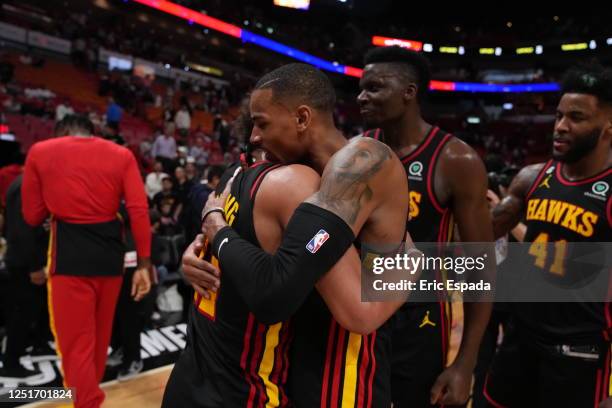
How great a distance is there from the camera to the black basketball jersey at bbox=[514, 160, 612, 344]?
6.75 ft

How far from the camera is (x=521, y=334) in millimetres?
2238

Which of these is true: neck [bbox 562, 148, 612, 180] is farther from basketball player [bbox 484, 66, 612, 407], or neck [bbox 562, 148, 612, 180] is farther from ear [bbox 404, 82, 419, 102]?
ear [bbox 404, 82, 419, 102]

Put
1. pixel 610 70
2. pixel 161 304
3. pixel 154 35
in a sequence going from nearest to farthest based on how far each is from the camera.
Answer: pixel 610 70 < pixel 161 304 < pixel 154 35

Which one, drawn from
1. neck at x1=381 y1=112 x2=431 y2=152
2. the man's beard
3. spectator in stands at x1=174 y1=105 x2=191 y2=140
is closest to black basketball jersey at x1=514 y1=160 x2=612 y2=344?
the man's beard

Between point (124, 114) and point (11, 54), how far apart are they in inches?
126

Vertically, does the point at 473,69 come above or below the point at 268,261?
above

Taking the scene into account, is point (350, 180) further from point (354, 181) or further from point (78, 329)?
point (78, 329)

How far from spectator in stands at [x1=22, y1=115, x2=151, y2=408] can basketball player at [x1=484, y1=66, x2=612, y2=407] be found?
Result: 6.71 feet

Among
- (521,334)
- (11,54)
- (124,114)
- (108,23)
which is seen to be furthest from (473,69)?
(521,334)

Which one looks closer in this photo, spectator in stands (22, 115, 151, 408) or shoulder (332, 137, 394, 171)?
shoulder (332, 137, 394, 171)

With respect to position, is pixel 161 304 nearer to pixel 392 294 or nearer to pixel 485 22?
pixel 392 294

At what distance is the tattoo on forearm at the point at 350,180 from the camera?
1.19 m

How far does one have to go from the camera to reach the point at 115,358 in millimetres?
4191

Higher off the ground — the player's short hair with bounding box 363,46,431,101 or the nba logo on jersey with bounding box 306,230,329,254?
the player's short hair with bounding box 363,46,431,101
